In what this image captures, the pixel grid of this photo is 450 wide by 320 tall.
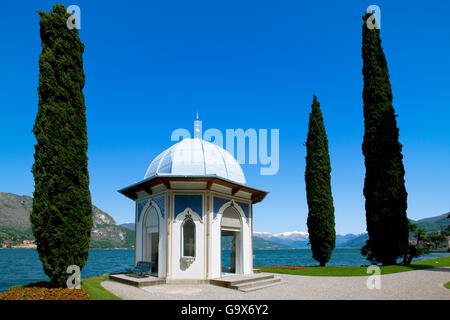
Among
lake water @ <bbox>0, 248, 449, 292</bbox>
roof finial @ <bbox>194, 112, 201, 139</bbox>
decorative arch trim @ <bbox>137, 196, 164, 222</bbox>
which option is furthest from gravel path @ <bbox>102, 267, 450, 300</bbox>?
roof finial @ <bbox>194, 112, 201, 139</bbox>

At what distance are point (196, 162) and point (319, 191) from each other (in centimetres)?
1165

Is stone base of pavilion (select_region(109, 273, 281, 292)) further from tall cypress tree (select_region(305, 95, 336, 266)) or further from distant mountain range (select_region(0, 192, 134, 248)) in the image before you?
distant mountain range (select_region(0, 192, 134, 248))

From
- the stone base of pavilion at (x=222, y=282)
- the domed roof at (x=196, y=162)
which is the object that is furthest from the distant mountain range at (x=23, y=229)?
the stone base of pavilion at (x=222, y=282)

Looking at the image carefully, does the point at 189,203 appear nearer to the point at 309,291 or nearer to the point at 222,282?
the point at 222,282

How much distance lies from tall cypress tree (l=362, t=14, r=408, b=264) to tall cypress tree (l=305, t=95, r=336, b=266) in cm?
259

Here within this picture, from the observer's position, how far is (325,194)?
22594 mm

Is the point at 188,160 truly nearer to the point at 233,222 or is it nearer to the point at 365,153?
the point at 233,222

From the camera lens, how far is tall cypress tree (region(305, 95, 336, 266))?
22.0 metres

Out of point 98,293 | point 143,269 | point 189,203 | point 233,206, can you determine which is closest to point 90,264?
point 143,269

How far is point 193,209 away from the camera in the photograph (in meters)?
13.5

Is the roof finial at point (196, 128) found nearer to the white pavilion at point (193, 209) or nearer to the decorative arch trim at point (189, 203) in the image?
the white pavilion at point (193, 209)

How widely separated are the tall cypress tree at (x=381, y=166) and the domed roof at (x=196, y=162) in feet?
32.2
